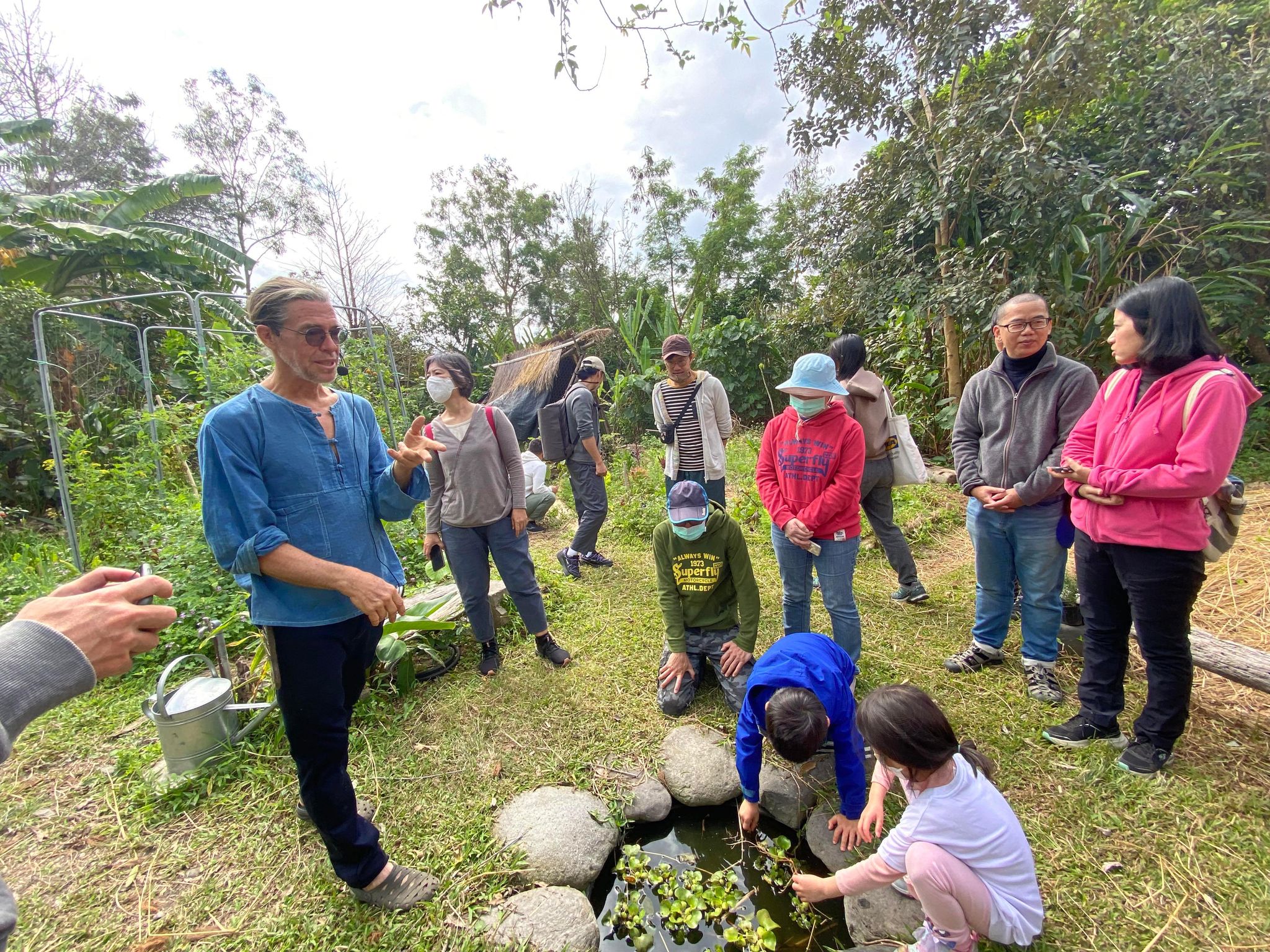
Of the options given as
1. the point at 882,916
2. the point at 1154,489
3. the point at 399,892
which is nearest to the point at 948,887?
the point at 882,916

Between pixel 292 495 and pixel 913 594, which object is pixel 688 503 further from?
pixel 913 594

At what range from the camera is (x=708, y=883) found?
1892mm

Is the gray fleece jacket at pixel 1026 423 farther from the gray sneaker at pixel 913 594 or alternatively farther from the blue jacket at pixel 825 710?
the blue jacket at pixel 825 710

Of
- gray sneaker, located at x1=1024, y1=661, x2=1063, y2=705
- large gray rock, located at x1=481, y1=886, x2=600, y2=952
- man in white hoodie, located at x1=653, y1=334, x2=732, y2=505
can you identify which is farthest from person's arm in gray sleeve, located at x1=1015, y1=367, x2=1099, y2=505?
large gray rock, located at x1=481, y1=886, x2=600, y2=952

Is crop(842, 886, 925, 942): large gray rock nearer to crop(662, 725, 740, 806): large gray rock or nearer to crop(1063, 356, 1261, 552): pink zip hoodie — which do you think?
crop(662, 725, 740, 806): large gray rock

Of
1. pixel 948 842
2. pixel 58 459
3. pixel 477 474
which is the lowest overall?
pixel 948 842

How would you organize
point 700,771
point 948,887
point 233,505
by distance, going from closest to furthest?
point 948,887 → point 233,505 → point 700,771

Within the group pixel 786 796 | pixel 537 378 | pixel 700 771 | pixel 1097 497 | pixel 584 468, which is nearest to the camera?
pixel 1097 497

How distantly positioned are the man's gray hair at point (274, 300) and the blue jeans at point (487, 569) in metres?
1.54

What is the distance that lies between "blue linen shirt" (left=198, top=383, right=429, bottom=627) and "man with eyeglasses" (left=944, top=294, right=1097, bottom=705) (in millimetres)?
2522

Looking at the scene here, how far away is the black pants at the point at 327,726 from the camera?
1573 mm

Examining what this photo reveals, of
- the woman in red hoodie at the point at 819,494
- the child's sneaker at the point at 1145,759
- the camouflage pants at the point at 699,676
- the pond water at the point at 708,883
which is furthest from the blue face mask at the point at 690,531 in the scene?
the child's sneaker at the point at 1145,759

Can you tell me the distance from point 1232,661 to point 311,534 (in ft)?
11.5

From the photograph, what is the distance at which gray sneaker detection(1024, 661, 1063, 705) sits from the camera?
246cm
